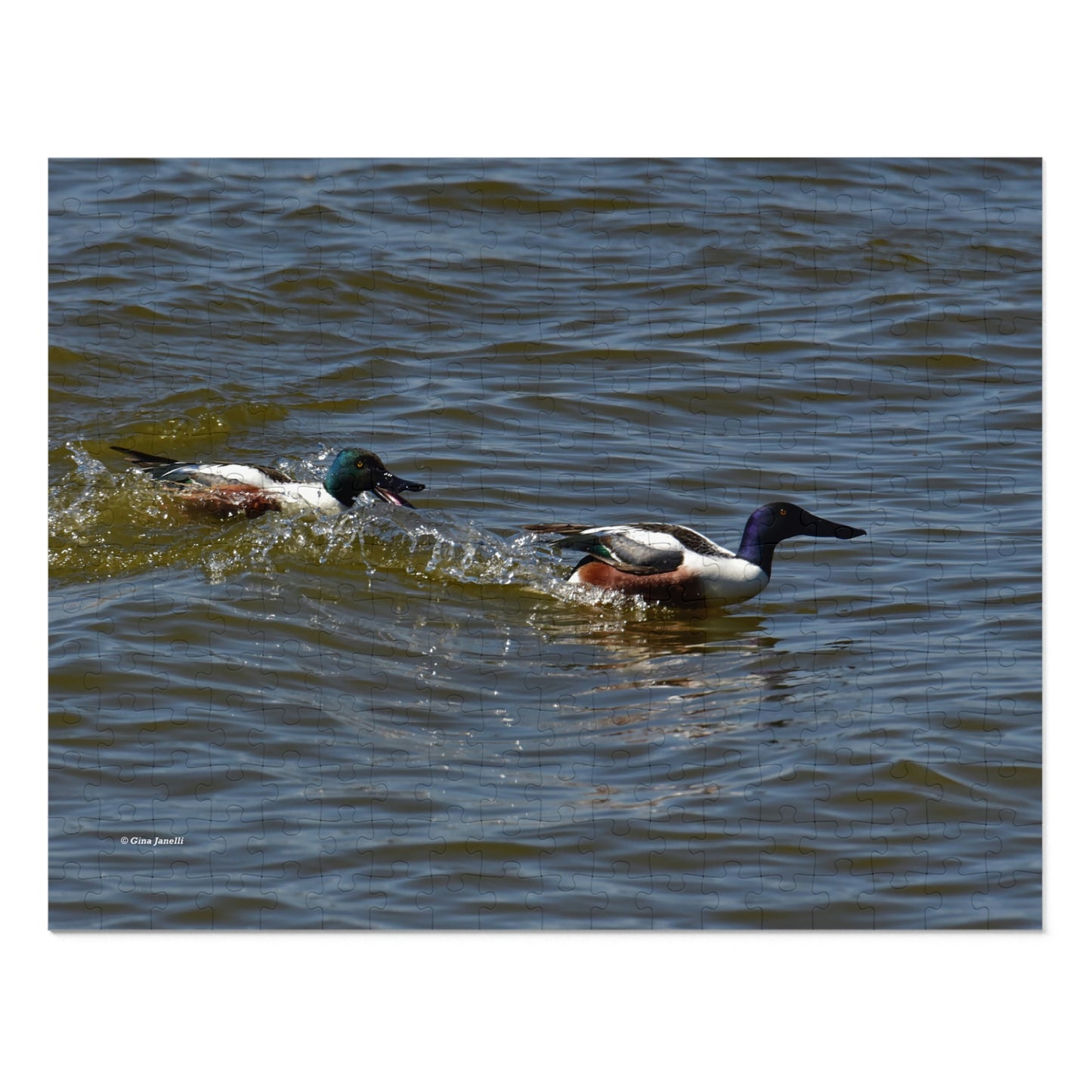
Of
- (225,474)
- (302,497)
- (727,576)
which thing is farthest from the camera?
(302,497)

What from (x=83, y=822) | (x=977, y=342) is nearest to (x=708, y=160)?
(x=977, y=342)

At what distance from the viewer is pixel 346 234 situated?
7.98 m

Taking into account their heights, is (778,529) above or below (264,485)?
below

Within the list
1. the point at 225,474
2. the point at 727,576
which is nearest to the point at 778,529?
the point at 727,576

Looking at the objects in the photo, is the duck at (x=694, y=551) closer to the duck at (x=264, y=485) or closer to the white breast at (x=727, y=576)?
the white breast at (x=727, y=576)

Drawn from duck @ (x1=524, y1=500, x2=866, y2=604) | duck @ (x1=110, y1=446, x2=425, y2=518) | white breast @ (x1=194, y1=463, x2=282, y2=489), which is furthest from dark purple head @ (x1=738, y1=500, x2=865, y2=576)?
white breast @ (x1=194, y1=463, x2=282, y2=489)

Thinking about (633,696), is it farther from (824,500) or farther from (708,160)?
(708,160)

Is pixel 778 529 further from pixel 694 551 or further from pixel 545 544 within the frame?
pixel 545 544

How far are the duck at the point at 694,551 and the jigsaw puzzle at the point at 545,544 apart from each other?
0.02 meters

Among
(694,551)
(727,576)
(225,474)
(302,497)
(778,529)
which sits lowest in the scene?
(727,576)

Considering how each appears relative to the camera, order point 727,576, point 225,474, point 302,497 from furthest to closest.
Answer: point 302,497
point 225,474
point 727,576

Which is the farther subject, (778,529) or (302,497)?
(302,497)

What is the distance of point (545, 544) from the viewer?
8.45m

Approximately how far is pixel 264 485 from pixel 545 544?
65.2 inches
